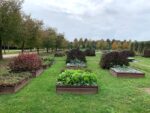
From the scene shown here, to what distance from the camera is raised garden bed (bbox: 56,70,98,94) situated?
9672 millimetres

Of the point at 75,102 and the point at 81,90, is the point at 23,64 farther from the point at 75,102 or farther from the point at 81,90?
the point at 75,102

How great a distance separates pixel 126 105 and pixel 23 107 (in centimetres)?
284

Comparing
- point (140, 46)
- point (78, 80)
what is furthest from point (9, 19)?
point (140, 46)

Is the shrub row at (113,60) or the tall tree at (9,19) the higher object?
the tall tree at (9,19)

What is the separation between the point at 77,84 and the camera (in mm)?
9859

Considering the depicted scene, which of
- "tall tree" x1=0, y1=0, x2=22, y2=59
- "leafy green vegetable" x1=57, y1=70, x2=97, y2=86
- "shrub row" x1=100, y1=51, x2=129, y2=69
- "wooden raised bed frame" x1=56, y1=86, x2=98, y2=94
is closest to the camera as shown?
"wooden raised bed frame" x1=56, y1=86, x2=98, y2=94

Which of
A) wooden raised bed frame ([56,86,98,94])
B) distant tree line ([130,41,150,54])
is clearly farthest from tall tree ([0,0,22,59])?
distant tree line ([130,41,150,54])

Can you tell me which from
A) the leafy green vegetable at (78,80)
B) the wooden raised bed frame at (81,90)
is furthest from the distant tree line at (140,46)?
the wooden raised bed frame at (81,90)

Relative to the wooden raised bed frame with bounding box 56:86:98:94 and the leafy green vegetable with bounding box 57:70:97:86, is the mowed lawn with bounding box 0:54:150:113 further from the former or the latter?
the leafy green vegetable with bounding box 57:70:97:86

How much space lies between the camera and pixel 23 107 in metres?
7.63

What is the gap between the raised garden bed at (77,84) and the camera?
9.67 metres

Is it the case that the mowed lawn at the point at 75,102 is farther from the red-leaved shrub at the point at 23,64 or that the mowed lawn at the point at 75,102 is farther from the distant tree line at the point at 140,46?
the distant tree line at the point at 140,46

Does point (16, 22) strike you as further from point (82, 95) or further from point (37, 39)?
point (82, 95)

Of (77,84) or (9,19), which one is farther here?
(9,19)
